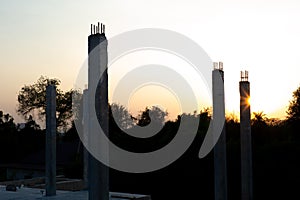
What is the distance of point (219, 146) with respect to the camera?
878 centimetres

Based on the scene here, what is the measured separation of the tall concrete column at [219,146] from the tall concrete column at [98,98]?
3110 mm

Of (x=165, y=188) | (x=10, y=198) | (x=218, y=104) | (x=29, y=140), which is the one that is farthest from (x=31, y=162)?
(x=218, y=104)

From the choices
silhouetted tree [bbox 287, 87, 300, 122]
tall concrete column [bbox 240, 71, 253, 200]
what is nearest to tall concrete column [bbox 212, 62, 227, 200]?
tall concrete column [bbox 240, 71, 253, 200]

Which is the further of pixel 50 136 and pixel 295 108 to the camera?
pixel 295 108

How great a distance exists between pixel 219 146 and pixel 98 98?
3.55m

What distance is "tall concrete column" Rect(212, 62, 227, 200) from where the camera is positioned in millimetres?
8602

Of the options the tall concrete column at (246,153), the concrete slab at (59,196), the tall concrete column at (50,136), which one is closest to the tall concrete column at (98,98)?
the tall concrete column at (246,153)

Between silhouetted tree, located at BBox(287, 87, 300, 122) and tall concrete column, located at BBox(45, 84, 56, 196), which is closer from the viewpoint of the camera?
tall concrete column, located at BBox(45, 84, 56, 196)

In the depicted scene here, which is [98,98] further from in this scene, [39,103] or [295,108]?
[39,103]

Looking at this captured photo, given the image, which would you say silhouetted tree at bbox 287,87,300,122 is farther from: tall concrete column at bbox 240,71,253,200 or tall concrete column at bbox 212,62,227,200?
tall concrete column at bbox 212,62,227,200

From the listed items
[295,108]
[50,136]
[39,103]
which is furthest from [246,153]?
[39,103]

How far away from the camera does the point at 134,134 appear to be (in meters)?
20.4

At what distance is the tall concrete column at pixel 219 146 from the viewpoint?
8.60 meters

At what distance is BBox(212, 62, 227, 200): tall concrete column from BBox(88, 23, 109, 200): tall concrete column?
311 centimetres
